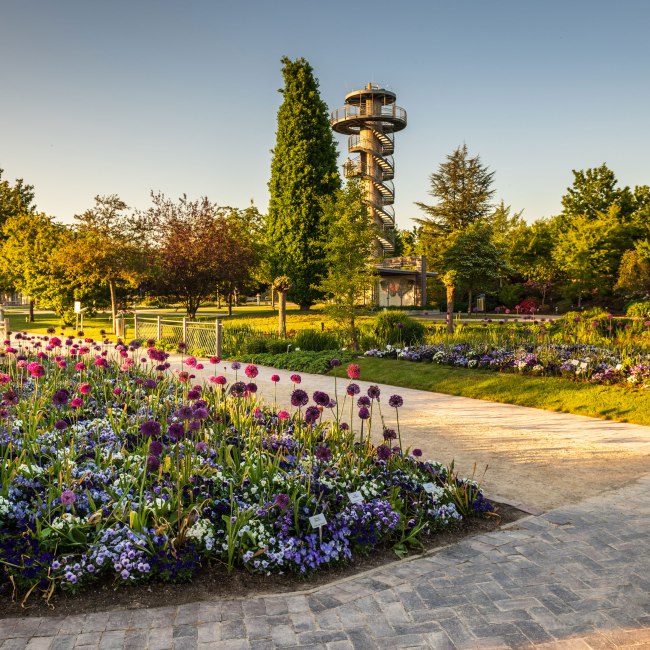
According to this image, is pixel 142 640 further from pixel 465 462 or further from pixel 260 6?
pixel 260 6

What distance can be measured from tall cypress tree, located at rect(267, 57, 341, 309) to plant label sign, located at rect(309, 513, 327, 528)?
97.8 feet

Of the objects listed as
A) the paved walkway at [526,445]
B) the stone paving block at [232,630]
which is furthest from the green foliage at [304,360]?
the stone paving block at [232,630]

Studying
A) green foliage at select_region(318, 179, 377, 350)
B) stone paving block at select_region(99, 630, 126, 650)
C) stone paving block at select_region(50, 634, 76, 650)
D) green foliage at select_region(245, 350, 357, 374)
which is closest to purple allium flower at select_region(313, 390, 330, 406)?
stone paving block at select_region(99, 630, 126, 650)

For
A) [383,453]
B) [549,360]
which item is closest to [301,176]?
[549,360]

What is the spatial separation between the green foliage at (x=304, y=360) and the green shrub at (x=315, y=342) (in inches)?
39.3

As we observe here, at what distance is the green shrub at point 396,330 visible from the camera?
1494 cm

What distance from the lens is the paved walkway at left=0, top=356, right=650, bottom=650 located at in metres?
2.64

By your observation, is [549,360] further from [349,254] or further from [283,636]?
[283,636]

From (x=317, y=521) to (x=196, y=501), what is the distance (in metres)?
0.88

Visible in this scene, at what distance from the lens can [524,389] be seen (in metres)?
9.35

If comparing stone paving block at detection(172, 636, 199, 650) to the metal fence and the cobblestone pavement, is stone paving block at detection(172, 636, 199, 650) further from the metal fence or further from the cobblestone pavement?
the metal fence

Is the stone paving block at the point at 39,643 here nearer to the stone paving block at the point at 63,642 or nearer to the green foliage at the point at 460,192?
the stone paving block at the point at 63,642

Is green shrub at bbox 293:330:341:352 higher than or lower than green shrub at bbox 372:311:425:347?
lower

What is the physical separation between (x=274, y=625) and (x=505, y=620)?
1.23 m
